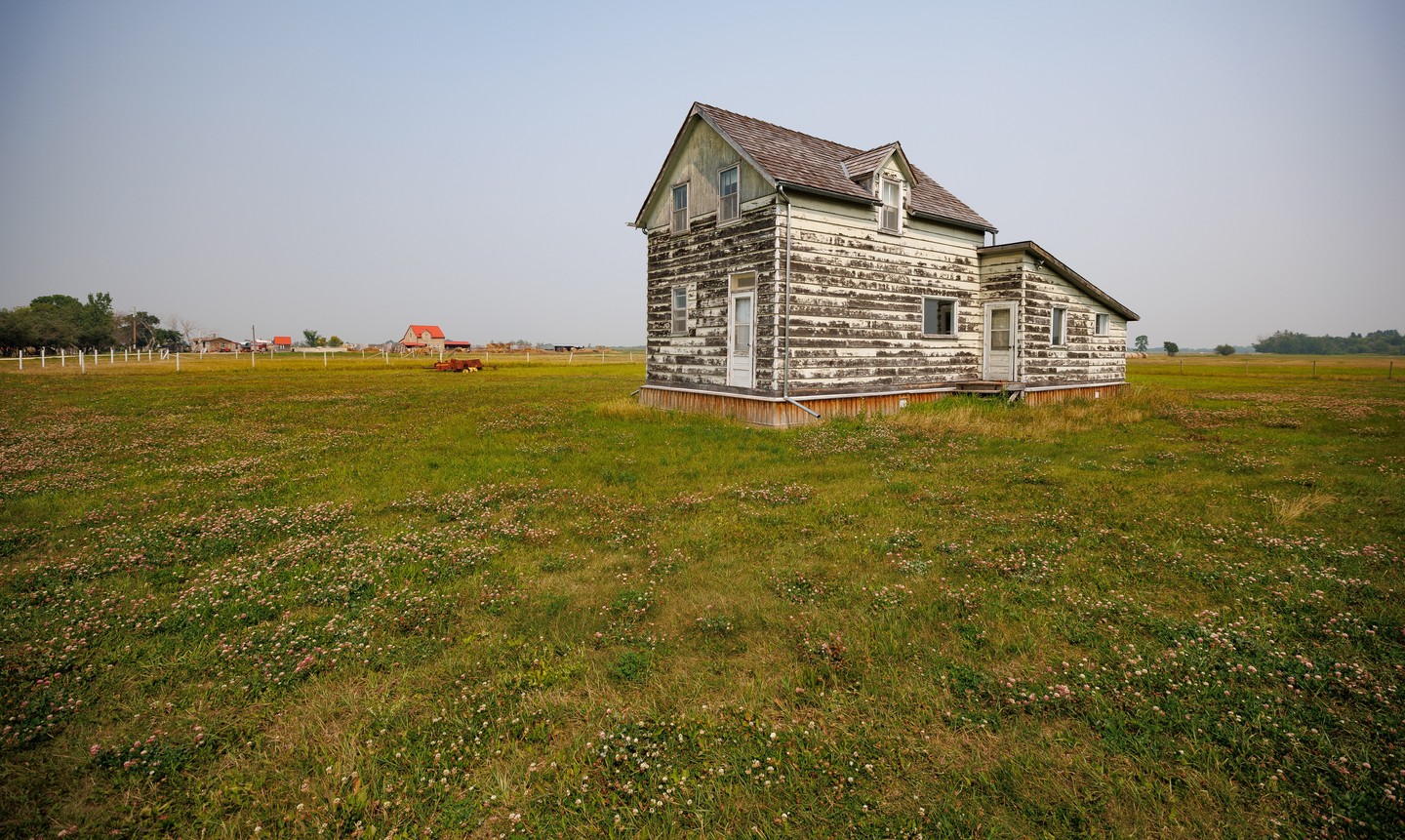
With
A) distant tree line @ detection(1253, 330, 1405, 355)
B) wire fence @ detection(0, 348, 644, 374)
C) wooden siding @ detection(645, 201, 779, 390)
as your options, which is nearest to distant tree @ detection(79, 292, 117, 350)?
wire fence @ detection(0, 348, 644, 374)

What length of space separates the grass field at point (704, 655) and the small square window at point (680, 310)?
11391mm

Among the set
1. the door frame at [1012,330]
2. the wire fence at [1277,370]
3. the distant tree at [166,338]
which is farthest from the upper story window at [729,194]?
the distant tree at [166,338]

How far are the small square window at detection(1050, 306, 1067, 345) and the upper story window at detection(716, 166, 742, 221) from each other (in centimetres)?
1503

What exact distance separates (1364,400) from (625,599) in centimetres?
3773

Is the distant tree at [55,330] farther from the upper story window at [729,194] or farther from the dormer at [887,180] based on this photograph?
the dormer at [887,180]

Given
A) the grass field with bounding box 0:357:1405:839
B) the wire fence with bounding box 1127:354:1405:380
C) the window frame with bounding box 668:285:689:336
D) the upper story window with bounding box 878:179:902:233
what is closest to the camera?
the grass field with bounding box 0:357:1405:839

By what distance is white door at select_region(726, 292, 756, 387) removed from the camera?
1991 cm

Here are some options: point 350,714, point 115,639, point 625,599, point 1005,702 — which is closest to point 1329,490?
point 1005,702

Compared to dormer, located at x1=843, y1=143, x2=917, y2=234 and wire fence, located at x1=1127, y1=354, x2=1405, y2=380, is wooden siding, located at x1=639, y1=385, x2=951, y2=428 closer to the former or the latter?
dormer, located at x1=843, y1=143, x2=917, y2=234

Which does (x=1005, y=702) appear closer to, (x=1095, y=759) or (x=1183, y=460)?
(x=1095, y=759)

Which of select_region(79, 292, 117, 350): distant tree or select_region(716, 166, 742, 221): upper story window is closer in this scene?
select_region(716, 166, 742, 221): upper story window

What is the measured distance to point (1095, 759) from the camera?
13.4 ft

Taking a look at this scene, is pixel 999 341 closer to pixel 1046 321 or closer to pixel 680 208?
pixel 1046 321

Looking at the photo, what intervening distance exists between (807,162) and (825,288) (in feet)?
15.1
